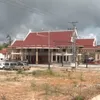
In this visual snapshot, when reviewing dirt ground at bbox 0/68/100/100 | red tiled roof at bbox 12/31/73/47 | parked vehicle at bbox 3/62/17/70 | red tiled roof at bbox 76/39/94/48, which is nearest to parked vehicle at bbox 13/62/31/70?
parked vehicle at bbox 3/62/17/70

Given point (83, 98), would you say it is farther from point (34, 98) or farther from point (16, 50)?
point (16, 50)

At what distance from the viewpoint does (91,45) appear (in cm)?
9625

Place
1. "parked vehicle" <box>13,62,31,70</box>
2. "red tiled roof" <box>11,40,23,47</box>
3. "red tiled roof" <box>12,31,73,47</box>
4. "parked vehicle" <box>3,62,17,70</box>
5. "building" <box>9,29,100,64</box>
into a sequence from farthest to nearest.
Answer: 1. "red tiled roof" <box>11,40,23,47</box>
2. "red tiled roof" <box>12,31,73,47</box>
3. "building" <box>9,29,100,64</box>
4. "parked vehicle" <box>3,62,17,70</box>
5. "parked vehicle" <box>13,62,31,70</box>

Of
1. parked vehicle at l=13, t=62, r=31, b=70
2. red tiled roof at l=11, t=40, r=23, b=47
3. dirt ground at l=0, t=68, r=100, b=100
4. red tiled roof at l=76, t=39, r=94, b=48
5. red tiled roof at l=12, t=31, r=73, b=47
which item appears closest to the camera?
dirt ground at l=0, t=68, r=100, b=100

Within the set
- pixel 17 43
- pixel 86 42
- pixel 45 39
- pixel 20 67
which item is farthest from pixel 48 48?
pixel 20 67

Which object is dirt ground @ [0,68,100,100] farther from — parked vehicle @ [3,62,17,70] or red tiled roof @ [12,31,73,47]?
red tiled roof @ [12,31,73,47]

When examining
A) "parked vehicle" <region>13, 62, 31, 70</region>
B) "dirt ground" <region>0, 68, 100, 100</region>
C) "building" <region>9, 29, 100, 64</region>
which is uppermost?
"building" <region>9, 29, 100, 64</region>

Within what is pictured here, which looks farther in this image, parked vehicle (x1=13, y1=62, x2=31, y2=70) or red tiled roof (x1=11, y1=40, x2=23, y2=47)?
red tiled roof (x1=11, y1=40, x2=23, y2=47)

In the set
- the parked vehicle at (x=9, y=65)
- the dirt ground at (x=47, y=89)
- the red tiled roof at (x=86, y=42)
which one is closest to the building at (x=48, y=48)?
the red tiled roof at (x=86, y=42)

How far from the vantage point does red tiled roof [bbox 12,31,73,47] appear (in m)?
88.6

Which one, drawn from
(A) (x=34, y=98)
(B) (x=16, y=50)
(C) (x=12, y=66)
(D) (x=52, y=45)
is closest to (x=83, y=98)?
(A) (x=34, y=98)

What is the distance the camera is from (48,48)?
8475 centimetres

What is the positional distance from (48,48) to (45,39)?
6211mm

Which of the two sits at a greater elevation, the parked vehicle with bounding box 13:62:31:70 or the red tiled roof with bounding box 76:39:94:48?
the red tiled roof with bounding box 76:39:94:48
